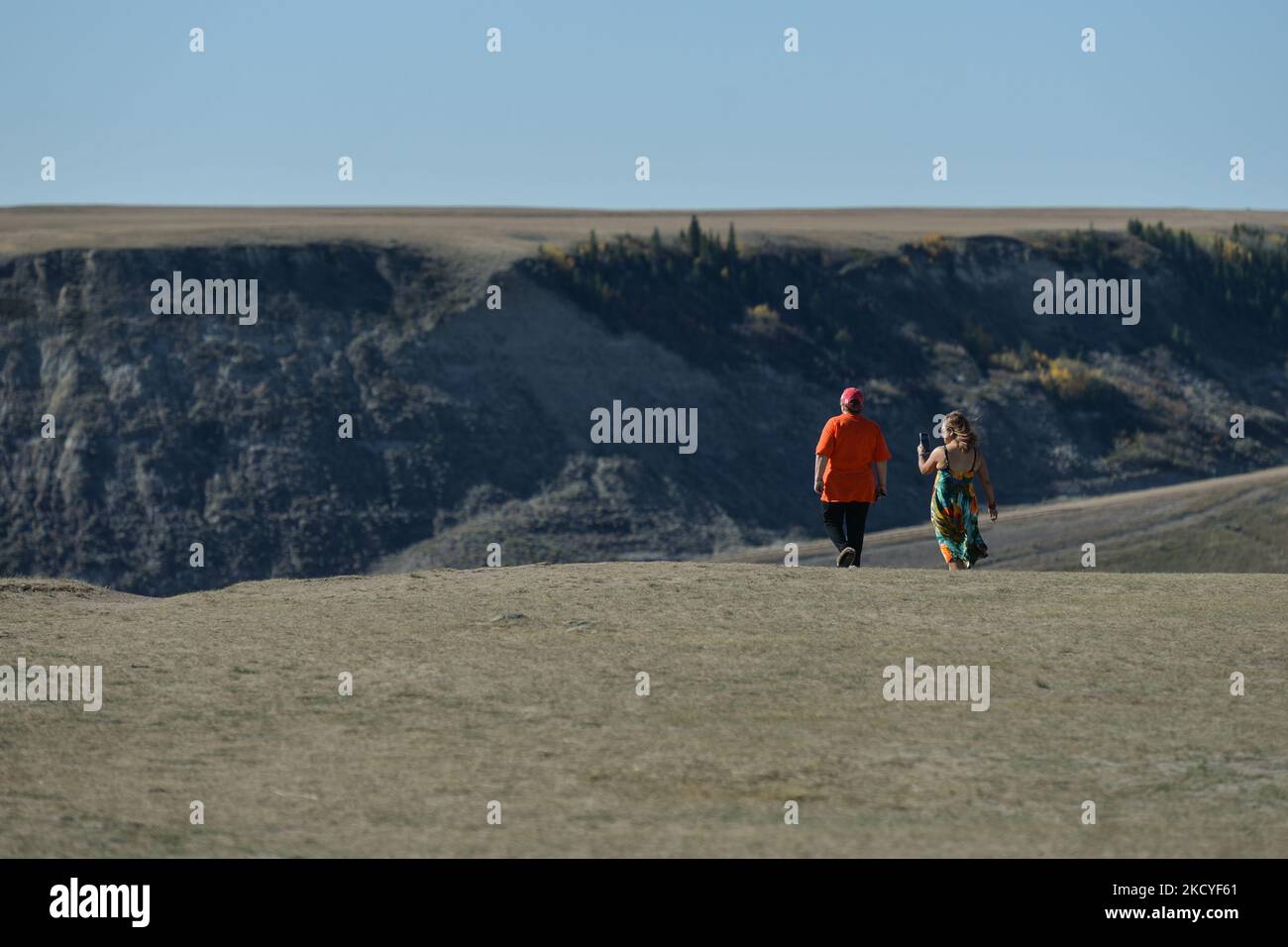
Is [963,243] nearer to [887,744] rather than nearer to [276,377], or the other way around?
[276,377]

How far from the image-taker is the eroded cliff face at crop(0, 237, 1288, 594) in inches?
1922

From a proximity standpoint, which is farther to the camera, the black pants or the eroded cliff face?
the eroded cliff face

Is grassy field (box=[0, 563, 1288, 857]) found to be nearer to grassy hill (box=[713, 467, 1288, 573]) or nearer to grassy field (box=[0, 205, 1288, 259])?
grassy hill (box=[713, 467, 1288, 573])

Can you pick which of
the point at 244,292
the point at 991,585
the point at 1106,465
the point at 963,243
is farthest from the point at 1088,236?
the point at 991,585

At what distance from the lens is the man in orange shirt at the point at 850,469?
16.2 meters

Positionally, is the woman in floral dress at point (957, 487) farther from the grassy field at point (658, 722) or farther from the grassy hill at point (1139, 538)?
the grassy hill at point (1139, 538)

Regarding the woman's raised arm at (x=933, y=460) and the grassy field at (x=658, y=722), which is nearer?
the grassy field at (x=658, y=722)

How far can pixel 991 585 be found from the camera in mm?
15477

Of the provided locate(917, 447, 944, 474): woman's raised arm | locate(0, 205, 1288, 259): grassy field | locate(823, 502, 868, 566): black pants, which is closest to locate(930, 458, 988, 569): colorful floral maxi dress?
locate(917, 447, 944, 474): woman's raised arm

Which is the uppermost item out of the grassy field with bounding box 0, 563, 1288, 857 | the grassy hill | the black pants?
the black pants

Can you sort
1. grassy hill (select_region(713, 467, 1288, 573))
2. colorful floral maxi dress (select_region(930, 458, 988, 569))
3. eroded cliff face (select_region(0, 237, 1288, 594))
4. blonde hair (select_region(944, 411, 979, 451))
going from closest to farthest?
blonde hair (select_region(944, 411, 979, 451))
colorful floral maxi dress (select_region(930, 458, 988, 569))
grassy hill (select_region(713, 467, 1288, 573))
eroded cliff face (select_region(0, 237, 1288, 594))

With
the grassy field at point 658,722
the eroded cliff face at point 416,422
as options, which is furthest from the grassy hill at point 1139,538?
the grassy field at point 658,722

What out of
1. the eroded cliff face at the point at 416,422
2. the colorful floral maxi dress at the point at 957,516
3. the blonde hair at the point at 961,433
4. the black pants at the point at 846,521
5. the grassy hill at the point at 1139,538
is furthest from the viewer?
the eroded cliff face at the point at 416,422
